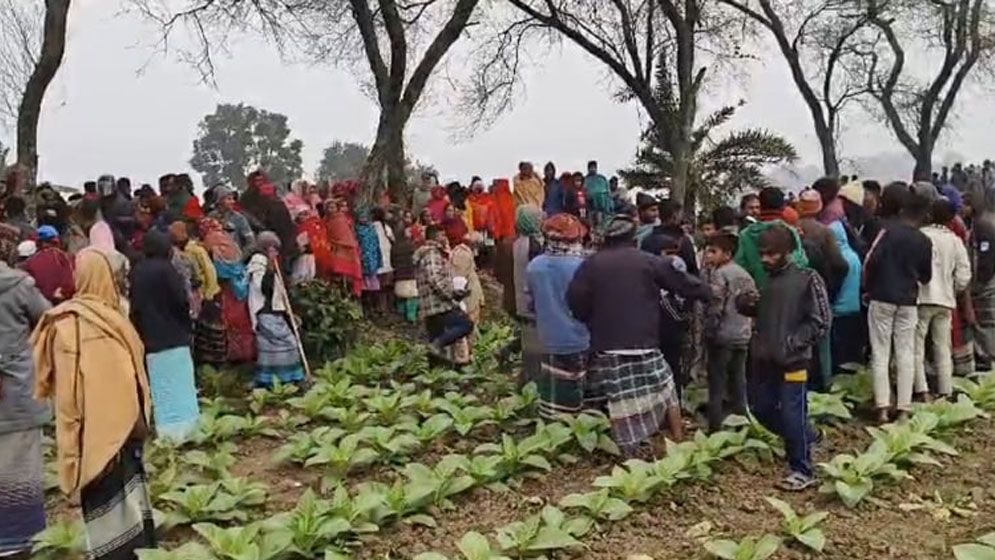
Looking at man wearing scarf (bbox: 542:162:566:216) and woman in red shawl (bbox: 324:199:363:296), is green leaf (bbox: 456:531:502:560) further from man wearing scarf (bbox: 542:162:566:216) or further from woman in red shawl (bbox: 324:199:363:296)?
man wearing scarf (bbox: 542:162:566:216)

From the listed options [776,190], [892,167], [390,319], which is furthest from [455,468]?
[892,167]

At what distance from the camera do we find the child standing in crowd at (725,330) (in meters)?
7.62

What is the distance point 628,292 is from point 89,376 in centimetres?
312

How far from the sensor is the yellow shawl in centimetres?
558

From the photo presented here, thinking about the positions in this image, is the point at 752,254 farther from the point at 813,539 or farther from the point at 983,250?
the point at 813,539

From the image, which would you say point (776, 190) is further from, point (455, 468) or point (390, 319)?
point (390, 319)

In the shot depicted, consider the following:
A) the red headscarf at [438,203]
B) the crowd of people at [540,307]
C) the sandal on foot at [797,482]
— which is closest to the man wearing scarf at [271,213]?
the crowd of people at [540,307]

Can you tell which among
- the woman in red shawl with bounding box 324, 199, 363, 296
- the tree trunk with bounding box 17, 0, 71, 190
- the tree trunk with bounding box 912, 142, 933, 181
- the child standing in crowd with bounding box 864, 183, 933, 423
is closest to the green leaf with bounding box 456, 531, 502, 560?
the child standing in crowd with bounding box 864, 183, 933, 423

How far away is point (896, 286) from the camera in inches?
320

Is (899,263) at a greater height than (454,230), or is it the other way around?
(454,230)

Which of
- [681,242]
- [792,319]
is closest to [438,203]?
[681,242]

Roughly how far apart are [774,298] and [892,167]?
2622cm

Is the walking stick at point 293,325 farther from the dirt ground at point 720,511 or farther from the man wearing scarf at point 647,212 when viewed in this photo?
the man wearing scarf at point 647,212

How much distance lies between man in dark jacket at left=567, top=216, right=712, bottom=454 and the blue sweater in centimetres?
55
